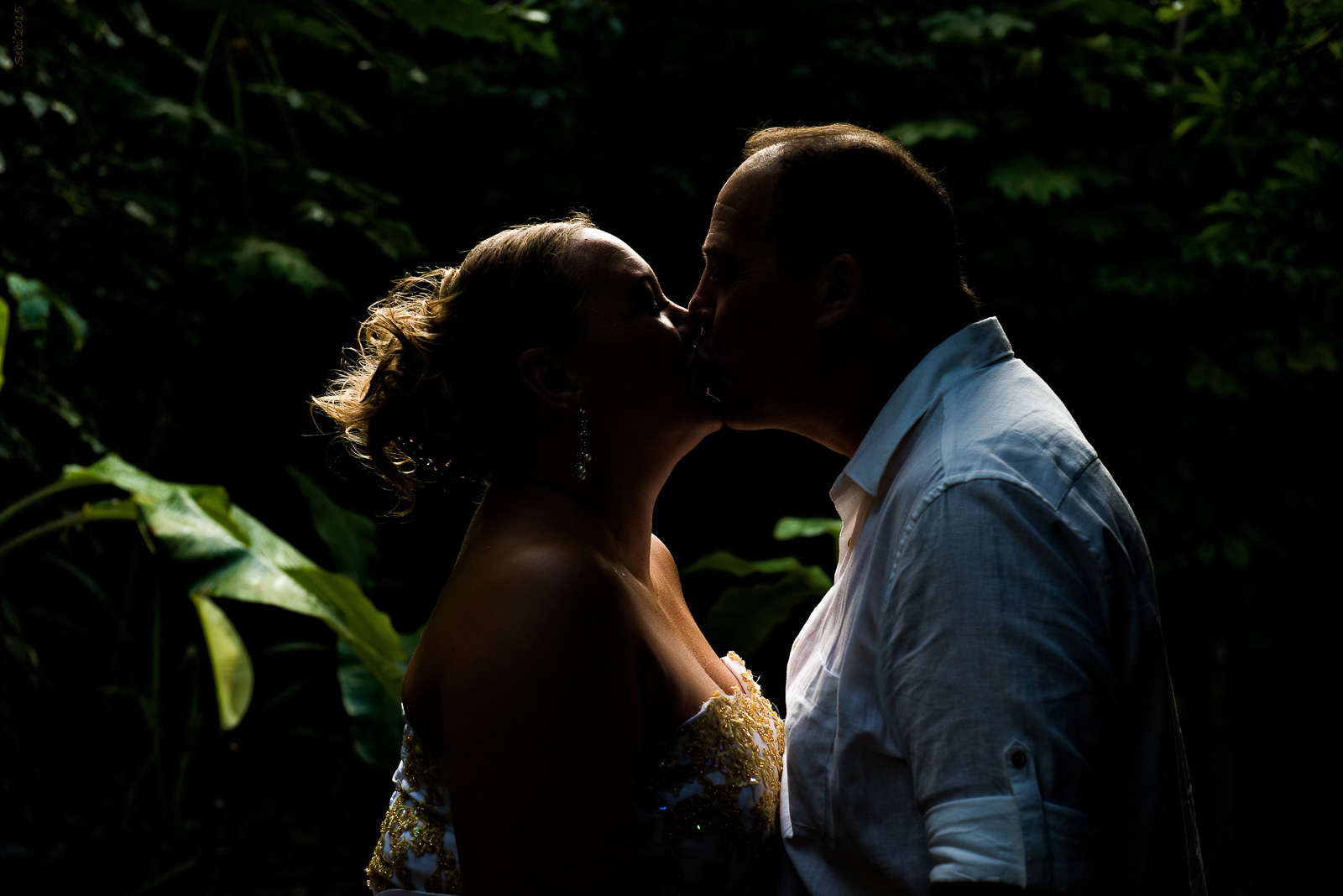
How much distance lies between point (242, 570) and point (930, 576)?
1.97 m

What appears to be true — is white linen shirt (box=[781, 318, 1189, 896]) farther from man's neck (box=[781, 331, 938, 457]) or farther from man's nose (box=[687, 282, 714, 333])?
man's nose (box=[687, 282, 714, 333])

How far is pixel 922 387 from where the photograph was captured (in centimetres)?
135

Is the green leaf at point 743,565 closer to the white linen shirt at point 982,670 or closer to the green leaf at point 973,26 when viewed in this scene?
the white linen shirt at point 982,670

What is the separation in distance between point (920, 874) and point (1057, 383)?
352 centimetres

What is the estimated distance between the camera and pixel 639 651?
56.2 inches

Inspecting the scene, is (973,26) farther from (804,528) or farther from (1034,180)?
(804,528)

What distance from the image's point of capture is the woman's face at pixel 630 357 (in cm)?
162

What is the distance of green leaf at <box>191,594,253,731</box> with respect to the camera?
7.38ft

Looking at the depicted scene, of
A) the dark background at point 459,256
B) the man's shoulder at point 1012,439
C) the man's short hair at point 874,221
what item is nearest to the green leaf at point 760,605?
the dark background at point 459,256

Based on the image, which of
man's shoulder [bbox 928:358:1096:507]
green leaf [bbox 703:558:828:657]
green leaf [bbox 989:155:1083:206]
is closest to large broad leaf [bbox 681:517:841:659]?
green leaf [bbox 703:558:828:657]

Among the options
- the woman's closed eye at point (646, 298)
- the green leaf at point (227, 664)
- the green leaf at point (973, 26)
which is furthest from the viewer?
the green leaf at point (973, 26)

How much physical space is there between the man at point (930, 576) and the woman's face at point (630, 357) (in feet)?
0.20

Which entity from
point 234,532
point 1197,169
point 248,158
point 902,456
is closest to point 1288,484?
point 1197,169

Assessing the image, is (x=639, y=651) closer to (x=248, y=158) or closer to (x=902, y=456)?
(x=902, y=456)
